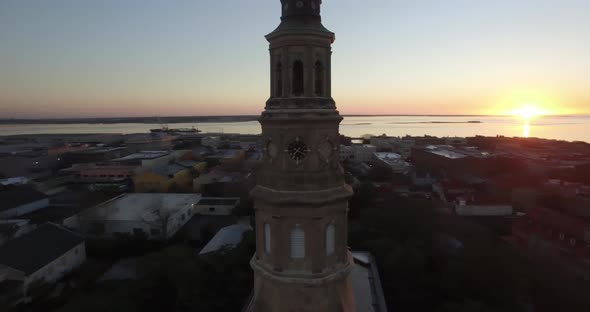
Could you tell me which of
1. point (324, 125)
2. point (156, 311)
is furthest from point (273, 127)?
point (156, 311)

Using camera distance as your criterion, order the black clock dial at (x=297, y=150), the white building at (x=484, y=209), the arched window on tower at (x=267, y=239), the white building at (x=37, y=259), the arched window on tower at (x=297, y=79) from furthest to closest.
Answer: the white building at (x=484, y=209) → the white building at (x=37, y=259) → the arched window on tower at (x=267, y=239) → the arched window on tower at (x=297, y=79) → the black clock dial at (x=297, y=150)

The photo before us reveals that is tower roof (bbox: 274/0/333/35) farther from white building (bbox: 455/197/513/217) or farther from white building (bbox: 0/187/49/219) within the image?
white building (bbox: 0/187/49/219)

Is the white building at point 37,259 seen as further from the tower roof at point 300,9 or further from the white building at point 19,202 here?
the tower roof at point 300,9

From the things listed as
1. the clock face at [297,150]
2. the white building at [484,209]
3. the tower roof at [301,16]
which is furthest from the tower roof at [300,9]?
the white building at [484,209]

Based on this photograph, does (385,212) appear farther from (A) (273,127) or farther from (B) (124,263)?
(B) (124,263)

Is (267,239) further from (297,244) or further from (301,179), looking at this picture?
(301,179)

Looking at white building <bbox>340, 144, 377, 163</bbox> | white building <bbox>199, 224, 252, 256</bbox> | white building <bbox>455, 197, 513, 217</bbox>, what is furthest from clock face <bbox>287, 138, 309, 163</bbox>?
white building <bbox>340, 144, 377, 163</bbox>
